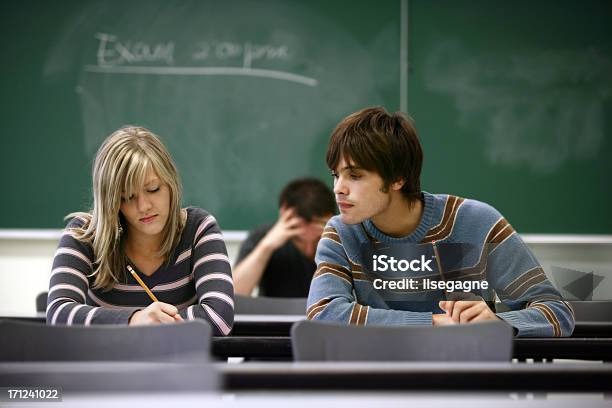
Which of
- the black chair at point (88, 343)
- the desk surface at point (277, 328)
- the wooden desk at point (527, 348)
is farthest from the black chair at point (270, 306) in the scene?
the black chair at point (88, 343)

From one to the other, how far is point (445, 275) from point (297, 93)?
8.01 ft

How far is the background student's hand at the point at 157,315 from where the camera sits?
177cm

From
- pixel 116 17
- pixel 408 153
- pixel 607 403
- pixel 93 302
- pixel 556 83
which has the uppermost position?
pixel 116 17

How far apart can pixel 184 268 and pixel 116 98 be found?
2178 mm

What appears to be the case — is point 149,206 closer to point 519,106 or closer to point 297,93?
point 297,93

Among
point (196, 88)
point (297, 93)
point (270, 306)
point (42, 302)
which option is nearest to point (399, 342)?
point (270, 306)

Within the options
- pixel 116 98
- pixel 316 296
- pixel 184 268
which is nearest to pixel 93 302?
pixel 184 268

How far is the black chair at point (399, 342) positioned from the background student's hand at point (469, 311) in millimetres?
289

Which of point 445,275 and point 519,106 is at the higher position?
point 519,106

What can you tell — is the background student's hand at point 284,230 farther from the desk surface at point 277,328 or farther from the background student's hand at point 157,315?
the background student's hand at point 157,315

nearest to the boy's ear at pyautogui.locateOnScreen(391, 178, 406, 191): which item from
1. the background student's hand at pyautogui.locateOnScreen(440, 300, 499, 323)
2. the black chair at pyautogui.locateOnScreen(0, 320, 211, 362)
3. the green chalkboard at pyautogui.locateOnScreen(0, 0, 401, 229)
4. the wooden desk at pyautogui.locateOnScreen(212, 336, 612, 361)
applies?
the background student's hand at pyautogui.locateOnScreen(440, 300, 499, 323)

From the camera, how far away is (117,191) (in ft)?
6.52

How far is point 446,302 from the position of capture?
5.54 ft

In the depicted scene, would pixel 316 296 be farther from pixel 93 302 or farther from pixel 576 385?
pixel 576 385
